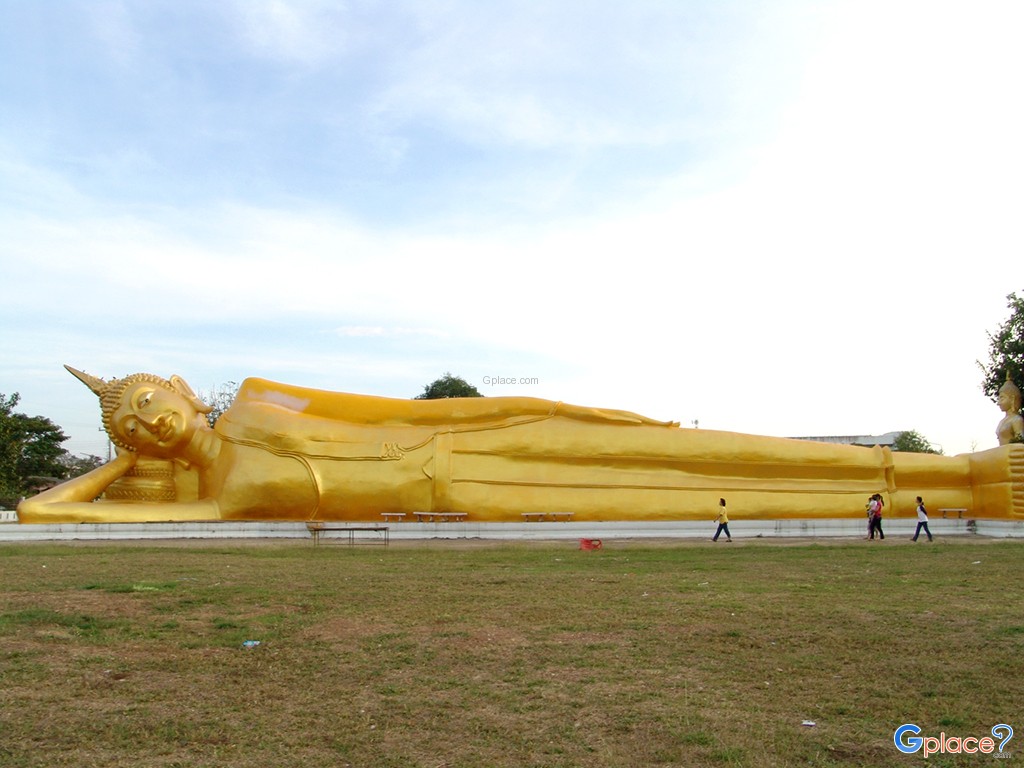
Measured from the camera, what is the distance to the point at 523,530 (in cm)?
1358

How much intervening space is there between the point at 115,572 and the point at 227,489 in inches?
184

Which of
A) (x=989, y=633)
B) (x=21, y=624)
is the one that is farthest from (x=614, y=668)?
(x=21, y=624)

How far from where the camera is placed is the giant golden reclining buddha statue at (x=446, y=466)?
44.2 ft

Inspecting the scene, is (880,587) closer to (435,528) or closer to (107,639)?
(107,639)

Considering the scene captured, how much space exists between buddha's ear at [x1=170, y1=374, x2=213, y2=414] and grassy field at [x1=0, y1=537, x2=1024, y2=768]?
574 cm

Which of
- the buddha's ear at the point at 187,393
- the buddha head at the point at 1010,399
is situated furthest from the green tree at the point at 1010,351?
the buddha's ear at the point at 187,393

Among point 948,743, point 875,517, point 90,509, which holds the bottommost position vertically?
point 948,743

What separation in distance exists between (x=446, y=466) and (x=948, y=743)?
1024 centimetres

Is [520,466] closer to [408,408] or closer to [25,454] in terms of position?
[408,408]

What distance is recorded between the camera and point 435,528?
13.4 m

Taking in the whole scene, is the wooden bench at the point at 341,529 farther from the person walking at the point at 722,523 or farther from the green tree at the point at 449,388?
the green tree at the point at 449,388

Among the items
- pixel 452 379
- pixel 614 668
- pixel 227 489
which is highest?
pixel 452 379

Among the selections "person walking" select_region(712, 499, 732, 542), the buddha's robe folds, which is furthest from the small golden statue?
"person walking" select_region(712, 499, 732, 542)

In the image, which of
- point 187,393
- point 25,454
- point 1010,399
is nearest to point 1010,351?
point 1010,399
